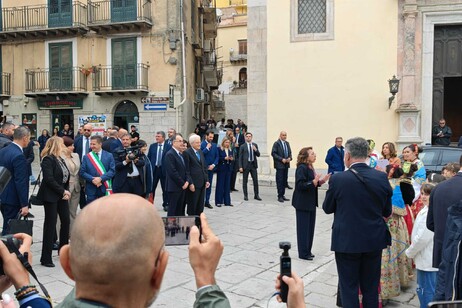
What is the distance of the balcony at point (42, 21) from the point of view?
22.9m

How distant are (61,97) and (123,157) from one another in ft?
56.0

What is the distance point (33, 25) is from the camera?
934 inches

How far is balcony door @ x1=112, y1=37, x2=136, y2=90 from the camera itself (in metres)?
22.2

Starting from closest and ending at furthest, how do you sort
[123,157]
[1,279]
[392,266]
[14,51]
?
[1,279] → [392,266] → [123,157] → [14,51]

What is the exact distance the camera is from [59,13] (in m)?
23.3

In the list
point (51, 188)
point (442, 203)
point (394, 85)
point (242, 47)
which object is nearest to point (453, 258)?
point (442, 203)

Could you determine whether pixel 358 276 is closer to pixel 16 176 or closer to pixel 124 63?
pixel 16 176

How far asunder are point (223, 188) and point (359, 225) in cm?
776

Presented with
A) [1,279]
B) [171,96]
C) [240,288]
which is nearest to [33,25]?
[171,96]

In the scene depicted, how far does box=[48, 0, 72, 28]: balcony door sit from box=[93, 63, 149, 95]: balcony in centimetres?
303

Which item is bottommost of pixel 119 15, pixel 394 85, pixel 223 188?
pixel 223 188

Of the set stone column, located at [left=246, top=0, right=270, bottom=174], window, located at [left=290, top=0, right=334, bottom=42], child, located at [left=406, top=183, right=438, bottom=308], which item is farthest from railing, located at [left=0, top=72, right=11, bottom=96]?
child, located at [left=406, top=183, right=438, bottom=308]

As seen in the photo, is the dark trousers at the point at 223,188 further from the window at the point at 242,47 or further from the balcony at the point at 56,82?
the window at the point at 242,47

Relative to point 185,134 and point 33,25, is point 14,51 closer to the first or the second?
point 33,25
